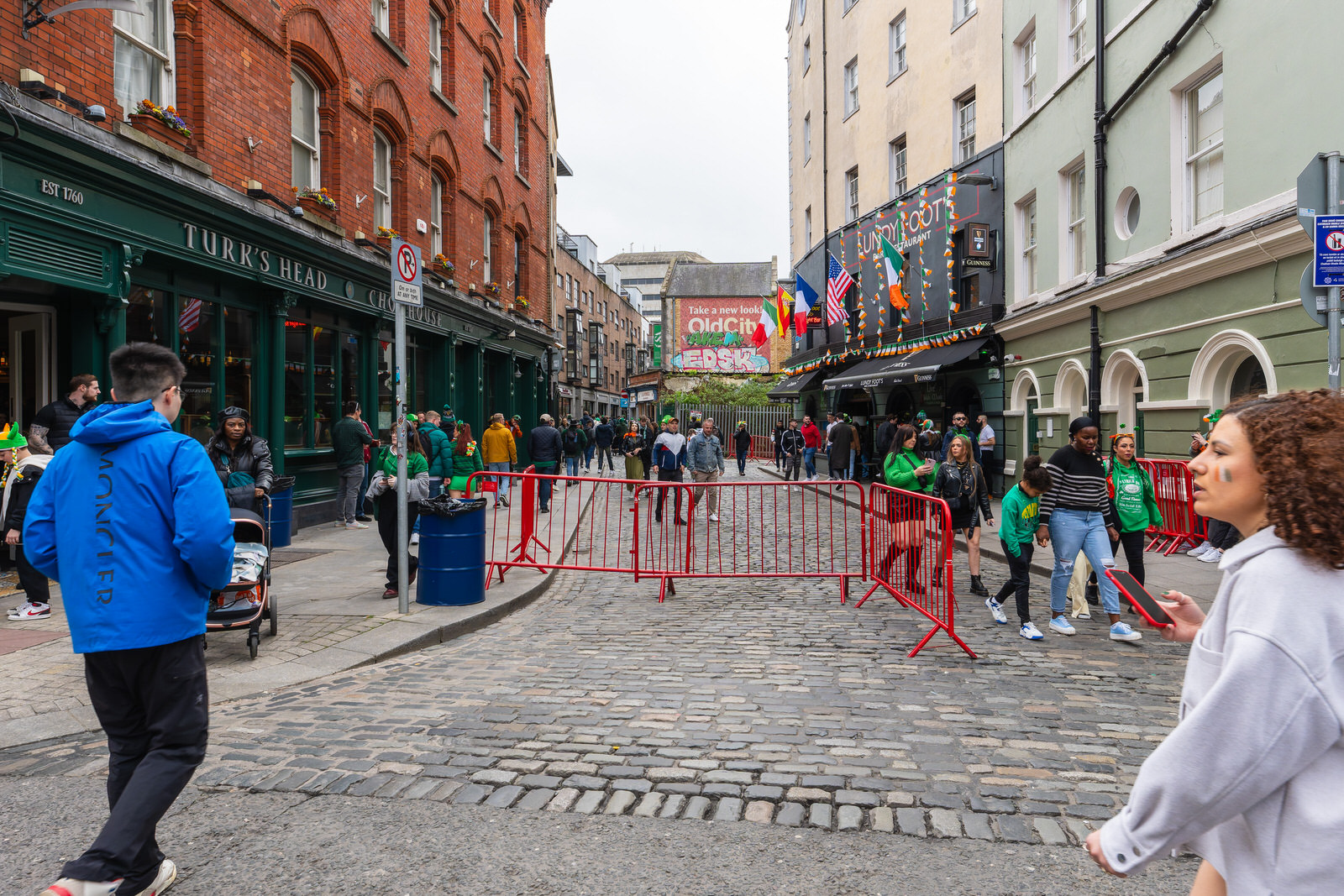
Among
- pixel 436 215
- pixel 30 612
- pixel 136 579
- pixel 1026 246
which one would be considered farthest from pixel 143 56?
pixel 1026 246

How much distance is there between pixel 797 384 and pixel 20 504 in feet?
79.2

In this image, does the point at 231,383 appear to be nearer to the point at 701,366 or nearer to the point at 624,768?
the point at 624,768

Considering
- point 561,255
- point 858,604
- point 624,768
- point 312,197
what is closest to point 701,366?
point 561,255

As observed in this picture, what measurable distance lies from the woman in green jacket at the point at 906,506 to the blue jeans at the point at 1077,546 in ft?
3.50

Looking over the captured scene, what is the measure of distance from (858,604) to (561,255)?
132 ft

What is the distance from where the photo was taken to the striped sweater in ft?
22.1

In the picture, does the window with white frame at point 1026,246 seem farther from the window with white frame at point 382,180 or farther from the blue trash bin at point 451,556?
the blue trash bin at point 451,556

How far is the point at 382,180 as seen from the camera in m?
16.0

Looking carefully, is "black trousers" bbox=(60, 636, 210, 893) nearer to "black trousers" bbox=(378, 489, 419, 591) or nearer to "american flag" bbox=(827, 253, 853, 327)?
"black trousers" bbox=(378, 489, 419, 591)

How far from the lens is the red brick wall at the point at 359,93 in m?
8.85

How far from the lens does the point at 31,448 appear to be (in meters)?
7.16

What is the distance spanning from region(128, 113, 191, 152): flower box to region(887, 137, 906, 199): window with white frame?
1758 cm

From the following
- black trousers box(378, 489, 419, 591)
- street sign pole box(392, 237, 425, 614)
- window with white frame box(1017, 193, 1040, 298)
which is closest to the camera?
→ street sign pole box(392, 237, 425, 614)

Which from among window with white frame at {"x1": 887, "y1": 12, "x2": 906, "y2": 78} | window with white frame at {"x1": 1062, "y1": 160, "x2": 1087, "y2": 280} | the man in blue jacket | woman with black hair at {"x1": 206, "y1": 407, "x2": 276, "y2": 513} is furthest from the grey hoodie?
window with white frame at {"x1": 887, "y1": 12, "x2": 906, "y2": 78}
